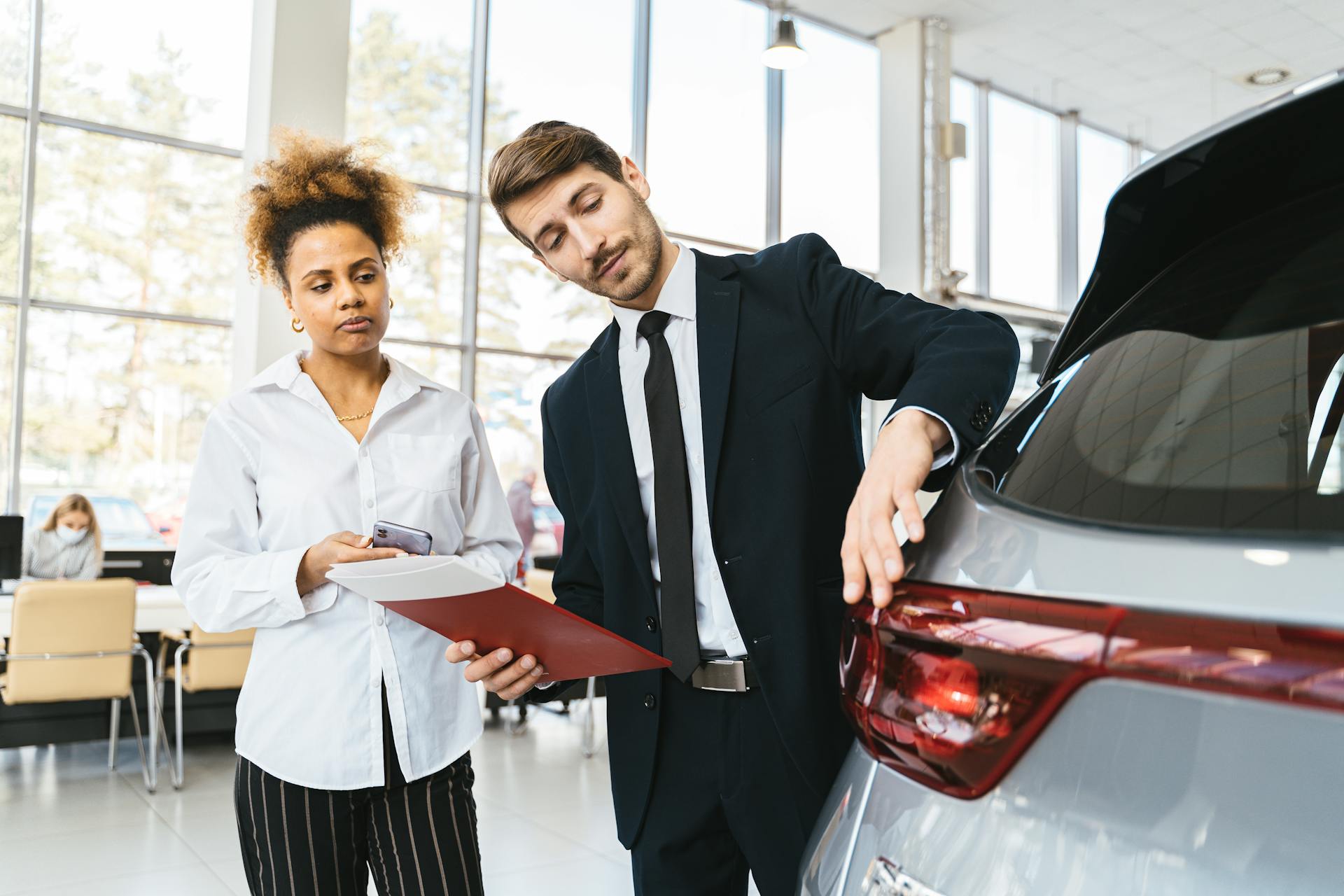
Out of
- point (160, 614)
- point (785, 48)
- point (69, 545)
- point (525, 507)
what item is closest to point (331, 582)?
point (160, 614)

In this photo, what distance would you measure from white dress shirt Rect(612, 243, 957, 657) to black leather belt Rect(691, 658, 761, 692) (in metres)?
0.02

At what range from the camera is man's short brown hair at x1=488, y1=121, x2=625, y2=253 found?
140 cm

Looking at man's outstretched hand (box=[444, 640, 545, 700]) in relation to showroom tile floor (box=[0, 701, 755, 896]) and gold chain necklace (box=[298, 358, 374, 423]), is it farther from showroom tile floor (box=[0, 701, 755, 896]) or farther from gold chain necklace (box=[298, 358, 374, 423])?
showroom tile floor (box=[0, 701, 755, 896])

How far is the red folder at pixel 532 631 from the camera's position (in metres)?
1.08

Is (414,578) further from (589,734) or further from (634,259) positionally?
(589,734)

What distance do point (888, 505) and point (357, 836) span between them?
3.27ft

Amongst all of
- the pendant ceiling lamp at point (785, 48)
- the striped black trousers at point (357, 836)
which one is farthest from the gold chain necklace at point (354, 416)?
the pendant ceiling lamp at point (785, 48)

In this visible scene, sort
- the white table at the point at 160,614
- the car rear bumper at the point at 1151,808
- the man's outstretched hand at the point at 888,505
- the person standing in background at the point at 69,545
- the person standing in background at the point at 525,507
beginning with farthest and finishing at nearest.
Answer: the person standing in background at the point at 525,507
the person standing in background at the point at 69,545
the white table at the point at 160,614
the man's outstretched hand at the point at 888,505
the car rear bumper at the point at 1151,808

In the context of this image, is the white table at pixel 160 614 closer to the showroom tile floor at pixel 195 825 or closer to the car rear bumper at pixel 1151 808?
the showroom tile floor at pixel 195 825

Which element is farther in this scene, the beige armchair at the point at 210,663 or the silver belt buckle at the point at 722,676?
the beige armchair at the point at 210,663

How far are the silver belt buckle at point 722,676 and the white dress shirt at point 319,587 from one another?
41 cm

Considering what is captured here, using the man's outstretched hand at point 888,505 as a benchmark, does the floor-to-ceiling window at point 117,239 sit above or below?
above

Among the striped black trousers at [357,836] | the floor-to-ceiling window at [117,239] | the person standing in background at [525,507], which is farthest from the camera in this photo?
the person standing in background at [525,507]

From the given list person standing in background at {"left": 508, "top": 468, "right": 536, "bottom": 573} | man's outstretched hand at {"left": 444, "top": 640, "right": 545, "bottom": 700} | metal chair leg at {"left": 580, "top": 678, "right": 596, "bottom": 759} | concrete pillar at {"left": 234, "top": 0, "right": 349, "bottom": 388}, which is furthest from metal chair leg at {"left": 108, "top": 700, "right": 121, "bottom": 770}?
man's outstretched hand at {"left": 444, "top": 640, "right": 545, "bottom": 700}
